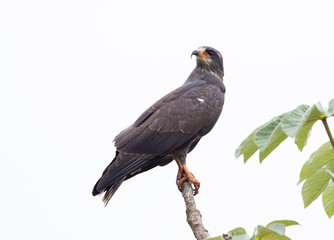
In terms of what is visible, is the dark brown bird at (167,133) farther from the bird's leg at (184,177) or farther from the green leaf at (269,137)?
the green leaf at (269,137)

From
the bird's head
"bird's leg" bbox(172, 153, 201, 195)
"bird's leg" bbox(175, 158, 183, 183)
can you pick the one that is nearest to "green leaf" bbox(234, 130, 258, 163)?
"bird's leg" bbox(172, 153, 201, 195)

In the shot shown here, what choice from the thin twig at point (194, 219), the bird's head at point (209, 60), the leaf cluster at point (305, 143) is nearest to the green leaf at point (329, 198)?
the leaf cluster at point (305, 143)

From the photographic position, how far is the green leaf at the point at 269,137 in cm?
237

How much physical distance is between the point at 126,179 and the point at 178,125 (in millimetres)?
926

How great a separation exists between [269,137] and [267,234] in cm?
42

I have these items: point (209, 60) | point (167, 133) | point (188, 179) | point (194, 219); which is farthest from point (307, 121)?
point (209, 60)

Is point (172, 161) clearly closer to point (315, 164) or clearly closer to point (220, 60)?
point (220, 60)

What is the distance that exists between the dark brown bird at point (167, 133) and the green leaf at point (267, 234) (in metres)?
3.32

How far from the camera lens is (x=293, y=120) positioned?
7.52 ft

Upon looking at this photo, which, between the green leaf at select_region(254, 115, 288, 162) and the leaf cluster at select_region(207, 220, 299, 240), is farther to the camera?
the green leaf at select_region(254, 115, 288, 162)

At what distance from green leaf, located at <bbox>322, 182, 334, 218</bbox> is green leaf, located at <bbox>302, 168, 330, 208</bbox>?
2 centimetres

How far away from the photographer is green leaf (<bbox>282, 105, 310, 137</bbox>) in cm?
224

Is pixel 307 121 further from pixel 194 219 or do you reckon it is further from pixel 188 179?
pixel 188 179

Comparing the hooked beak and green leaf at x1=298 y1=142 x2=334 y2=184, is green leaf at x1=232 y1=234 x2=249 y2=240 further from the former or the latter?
the hooked beak
